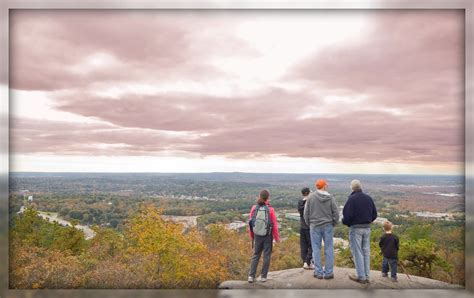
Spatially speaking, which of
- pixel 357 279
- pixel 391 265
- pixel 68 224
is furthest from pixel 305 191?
pixel 68 224

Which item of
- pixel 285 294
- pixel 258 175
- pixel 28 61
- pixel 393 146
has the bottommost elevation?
pixel 285 294

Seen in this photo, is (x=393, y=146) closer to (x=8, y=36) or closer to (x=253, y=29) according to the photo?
(x=253, y=29)

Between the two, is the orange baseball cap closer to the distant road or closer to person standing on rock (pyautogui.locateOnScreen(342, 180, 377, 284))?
person standing on rock (pyautogui.locateOnScreen(342, 180, 377, 284))

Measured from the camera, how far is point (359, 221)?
255 inches

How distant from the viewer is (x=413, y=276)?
719 centimetres

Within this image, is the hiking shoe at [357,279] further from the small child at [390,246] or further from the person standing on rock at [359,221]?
the small child at [390,246]

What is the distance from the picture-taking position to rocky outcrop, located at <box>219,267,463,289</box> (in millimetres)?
6793

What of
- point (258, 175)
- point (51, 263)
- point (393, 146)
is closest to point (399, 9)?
point (393, 146)

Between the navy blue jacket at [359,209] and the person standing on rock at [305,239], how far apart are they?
728mm

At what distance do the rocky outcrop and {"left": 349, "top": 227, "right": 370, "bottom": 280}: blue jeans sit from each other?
0.24 metres

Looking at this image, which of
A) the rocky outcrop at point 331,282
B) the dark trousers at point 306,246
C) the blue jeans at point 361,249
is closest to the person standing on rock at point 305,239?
the dark trousers at point 306,246

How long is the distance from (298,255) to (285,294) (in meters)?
1.09

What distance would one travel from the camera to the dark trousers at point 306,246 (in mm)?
6980

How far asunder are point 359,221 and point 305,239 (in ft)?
3.47
